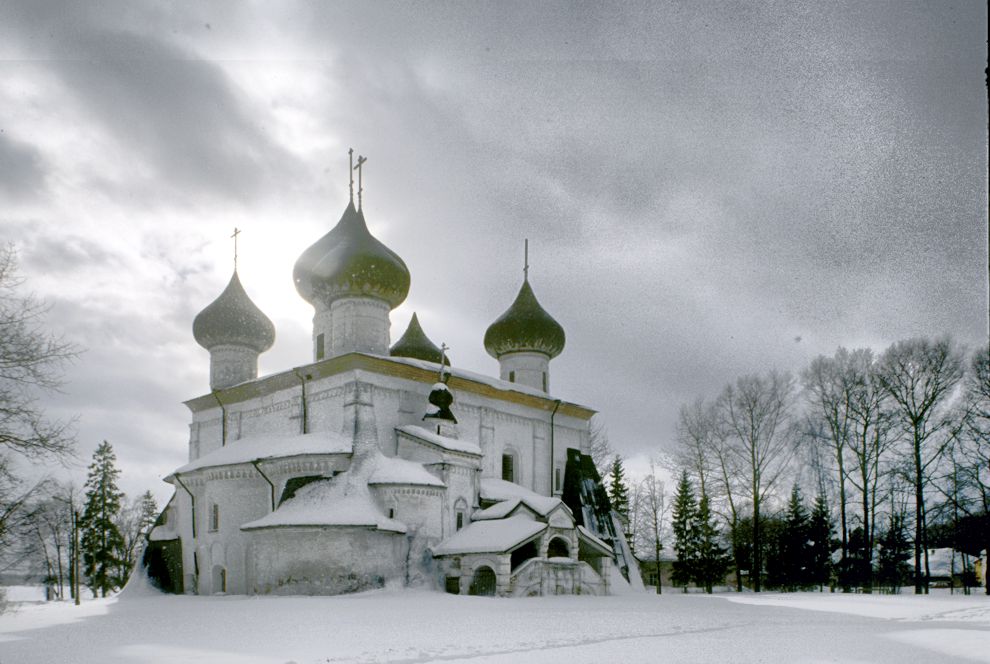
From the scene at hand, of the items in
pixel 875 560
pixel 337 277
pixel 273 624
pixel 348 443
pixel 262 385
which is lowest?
pixel 875 560

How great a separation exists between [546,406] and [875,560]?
58.9 ft

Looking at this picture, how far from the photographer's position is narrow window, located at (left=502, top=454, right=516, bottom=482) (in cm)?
3003

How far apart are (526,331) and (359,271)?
8.46 metres

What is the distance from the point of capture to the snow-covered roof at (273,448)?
2409cm

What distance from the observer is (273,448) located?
24938 millimetres

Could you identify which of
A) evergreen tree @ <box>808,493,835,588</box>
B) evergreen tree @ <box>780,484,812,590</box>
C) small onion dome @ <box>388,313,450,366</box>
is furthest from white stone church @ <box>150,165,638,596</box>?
evergreen tree @ <box>808,493,835,588</box>

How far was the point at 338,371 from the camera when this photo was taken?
2581 centimetres

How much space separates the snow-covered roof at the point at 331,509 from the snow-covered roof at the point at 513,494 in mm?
4278

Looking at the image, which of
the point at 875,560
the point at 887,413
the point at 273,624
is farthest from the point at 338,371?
the point at 875,560

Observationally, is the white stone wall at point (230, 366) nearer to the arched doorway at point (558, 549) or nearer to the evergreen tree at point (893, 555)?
Result: the arched doorway at point (558, 549)

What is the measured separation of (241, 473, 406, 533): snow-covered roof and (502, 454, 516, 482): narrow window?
7.47 metres

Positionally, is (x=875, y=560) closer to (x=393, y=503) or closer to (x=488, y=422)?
(x=488, y=422)

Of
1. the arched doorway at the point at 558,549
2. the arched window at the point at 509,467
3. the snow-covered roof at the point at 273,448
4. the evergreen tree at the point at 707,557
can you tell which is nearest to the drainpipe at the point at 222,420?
the snow-covered roof at the point at 273,448

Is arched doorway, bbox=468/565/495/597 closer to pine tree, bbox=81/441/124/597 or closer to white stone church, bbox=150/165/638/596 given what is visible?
white stone church, bbox=150/165/638/596
